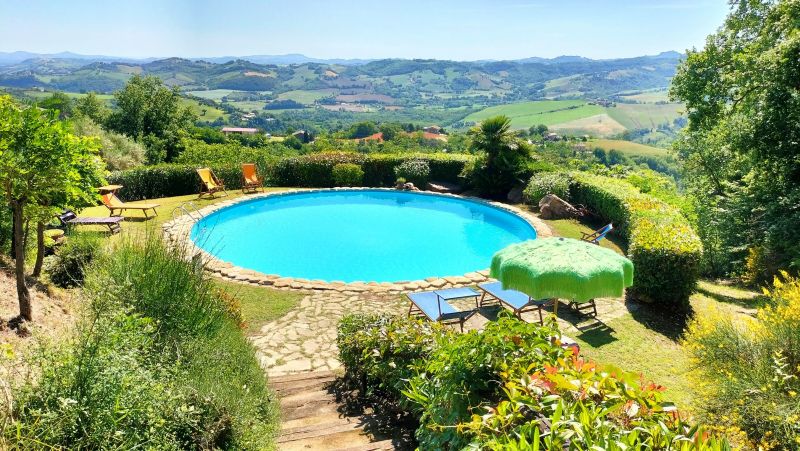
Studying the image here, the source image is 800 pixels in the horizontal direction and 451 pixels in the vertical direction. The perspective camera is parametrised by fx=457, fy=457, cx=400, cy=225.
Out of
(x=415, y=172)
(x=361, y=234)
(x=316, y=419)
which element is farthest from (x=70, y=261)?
(x=415, y=172)

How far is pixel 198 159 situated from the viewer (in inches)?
803

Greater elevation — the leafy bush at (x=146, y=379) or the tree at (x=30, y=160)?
the tree at (x=30, y=160)

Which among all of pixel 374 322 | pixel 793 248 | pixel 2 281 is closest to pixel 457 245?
pixel 793 248

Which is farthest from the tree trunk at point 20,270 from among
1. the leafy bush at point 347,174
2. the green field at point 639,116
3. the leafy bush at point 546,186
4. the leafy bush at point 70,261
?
the green field at point 639,116

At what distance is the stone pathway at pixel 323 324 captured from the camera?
6239 mm

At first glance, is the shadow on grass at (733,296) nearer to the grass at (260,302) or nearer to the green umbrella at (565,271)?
the green umbrella at (565,271)

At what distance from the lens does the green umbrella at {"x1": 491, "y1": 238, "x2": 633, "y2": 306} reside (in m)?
6.04

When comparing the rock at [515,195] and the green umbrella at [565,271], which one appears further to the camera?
the rock at [515,195]

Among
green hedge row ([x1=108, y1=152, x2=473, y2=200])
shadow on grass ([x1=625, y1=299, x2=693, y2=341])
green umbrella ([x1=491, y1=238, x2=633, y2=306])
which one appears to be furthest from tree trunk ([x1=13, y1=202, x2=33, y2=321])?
green hedge row ([x1=108, y1=152, x2=473, y2=200])

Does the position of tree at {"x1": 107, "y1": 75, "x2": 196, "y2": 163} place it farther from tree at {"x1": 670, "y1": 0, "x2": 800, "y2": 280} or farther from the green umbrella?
the green umbrella

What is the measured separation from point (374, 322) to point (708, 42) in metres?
15.8

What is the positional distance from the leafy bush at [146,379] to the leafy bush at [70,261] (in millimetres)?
3178

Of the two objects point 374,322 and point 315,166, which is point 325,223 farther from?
point 374,322

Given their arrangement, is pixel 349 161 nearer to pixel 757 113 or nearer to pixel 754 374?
pixel 757 113
